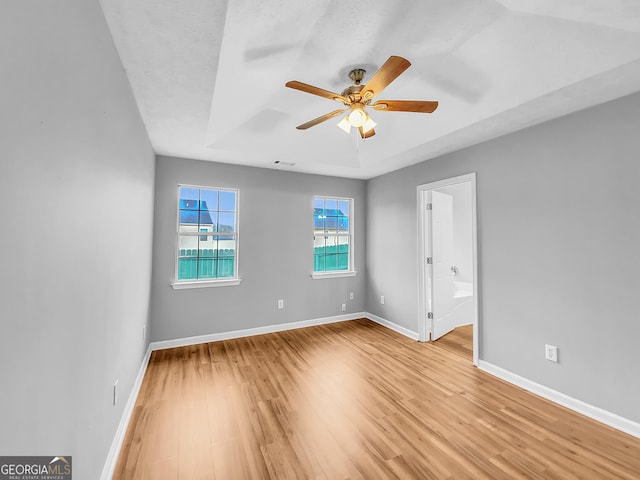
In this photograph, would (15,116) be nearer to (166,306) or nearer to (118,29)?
(118,29)

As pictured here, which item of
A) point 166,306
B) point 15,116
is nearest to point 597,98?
point 15,116

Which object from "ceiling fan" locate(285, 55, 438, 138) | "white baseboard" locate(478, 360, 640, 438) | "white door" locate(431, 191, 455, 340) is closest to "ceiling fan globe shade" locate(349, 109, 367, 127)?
"ceiling fan" locate(285, 55, 438, 138)

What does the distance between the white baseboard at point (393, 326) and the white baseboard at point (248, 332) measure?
0.16 metres

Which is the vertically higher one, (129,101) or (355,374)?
(129,101)

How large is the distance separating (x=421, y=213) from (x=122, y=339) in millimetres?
3492

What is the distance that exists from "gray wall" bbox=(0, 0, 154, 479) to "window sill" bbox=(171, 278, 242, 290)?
6.13 ft

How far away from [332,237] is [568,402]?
3.35 m

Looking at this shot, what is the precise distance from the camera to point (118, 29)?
146 centimetres

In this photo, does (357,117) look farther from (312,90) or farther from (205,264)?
(205,264)

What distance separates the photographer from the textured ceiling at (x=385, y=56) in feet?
4.81

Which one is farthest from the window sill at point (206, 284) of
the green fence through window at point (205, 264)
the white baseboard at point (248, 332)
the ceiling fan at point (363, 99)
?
the ceiling fan at point (363, 99)

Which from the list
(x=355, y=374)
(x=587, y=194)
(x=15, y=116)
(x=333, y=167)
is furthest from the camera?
(x=333, y=167)

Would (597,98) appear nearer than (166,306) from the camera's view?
Yes

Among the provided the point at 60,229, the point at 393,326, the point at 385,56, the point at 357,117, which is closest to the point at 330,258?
the point at 393,326
